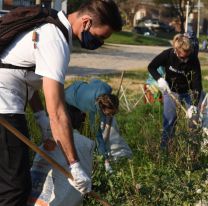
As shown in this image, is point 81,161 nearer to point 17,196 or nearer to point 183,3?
point 17,196

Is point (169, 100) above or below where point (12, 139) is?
below

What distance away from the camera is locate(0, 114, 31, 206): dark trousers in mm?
2977

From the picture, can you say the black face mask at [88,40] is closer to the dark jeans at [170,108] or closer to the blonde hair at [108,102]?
the blonde hair at [108,102]

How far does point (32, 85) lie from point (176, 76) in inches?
117

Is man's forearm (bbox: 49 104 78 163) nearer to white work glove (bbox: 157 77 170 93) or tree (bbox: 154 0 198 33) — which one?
white work glove (bbox: 157 77 170 93)

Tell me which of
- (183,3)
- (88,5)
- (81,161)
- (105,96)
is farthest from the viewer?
(183,3)

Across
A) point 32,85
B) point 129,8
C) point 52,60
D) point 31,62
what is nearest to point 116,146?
point 32,85

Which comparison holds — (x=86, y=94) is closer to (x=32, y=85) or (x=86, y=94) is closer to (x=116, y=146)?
(x=116, y=146)

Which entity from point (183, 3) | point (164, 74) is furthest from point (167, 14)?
point (164, 74)

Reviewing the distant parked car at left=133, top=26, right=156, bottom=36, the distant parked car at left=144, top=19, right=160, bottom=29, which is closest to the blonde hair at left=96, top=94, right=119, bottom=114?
the distant parked car at left=133, top=26, right=156, bottom=36

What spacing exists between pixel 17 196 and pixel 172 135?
2260mm

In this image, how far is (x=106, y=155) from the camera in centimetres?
487

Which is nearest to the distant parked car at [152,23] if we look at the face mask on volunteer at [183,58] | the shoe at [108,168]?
the face mask on volunteer at [183,58]

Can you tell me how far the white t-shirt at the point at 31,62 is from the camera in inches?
108
